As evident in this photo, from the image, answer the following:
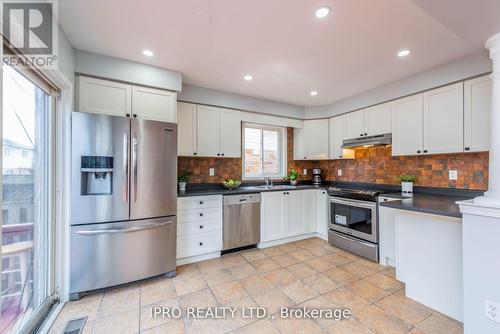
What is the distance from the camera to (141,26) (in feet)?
5.90

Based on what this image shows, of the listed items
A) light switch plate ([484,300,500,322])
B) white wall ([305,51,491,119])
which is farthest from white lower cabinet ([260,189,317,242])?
light switch plate ([484,300,500,322])

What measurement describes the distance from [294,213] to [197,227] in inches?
65.3

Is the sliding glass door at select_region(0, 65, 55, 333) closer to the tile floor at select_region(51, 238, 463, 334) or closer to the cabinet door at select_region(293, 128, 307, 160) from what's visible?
the tile floor at select_region(51, 238, 463, 334)

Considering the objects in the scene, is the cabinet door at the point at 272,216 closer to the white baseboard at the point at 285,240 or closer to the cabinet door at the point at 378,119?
the white baseboard at the point at 285,240

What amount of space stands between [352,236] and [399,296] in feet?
3.52

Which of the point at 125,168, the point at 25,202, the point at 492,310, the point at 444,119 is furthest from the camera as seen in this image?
the point at 444,119

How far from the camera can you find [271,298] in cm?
203

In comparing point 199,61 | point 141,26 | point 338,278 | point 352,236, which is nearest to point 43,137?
point 141,26

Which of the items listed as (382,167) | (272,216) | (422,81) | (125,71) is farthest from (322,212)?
(125,71)

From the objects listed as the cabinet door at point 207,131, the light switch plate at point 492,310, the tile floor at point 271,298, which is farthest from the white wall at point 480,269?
the cabinet door at point 207,131

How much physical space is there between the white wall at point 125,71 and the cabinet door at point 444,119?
10.3 feet

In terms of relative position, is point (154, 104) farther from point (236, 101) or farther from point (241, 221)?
point (241, 221)

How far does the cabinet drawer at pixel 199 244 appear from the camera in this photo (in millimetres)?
Result: 2699

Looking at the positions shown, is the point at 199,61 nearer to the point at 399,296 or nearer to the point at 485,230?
the point at 485,230
